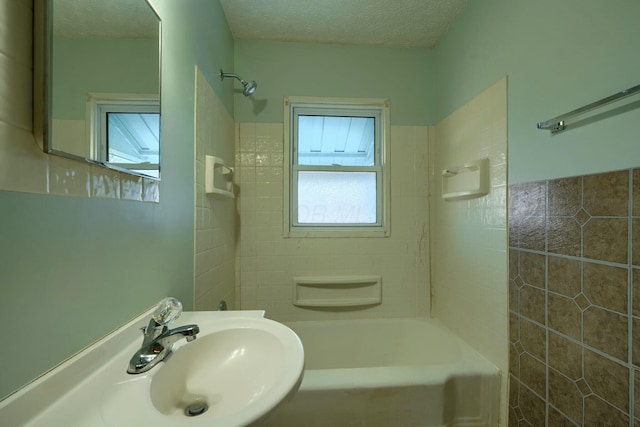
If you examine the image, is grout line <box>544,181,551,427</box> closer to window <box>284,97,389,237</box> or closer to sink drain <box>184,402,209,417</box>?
window <box>284,97,389,237</box>

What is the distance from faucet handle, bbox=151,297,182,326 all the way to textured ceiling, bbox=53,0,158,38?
61 cm

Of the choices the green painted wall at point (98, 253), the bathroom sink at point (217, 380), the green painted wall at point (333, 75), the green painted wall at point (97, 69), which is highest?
the green painted wall at point (333, 75)

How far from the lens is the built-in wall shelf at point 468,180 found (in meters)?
1.39

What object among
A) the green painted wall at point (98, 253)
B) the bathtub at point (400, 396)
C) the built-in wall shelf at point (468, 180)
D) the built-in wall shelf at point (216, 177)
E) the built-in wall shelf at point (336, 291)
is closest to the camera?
the green painted wall at point (98, 253)

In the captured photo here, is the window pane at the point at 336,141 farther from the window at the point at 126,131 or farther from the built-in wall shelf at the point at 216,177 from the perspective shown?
the window at the point at 126,131

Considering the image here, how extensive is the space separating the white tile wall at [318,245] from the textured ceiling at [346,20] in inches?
25.2

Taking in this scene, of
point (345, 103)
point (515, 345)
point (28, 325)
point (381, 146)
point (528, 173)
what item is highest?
point (345, 103)

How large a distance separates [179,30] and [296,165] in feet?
3.59

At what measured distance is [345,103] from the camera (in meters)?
1.98

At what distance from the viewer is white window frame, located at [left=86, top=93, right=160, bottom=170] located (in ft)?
1.85

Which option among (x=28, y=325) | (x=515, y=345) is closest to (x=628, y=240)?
(x=515, y=345)

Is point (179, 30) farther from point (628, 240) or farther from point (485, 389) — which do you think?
point (485, 389)

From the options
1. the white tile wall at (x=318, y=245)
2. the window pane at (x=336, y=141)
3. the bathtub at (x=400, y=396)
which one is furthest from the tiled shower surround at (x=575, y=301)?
the window pane at (x=336, y=141)

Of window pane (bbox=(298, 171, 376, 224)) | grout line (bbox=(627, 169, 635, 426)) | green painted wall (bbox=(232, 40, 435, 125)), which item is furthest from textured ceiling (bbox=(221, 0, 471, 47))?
grout line (bbox=(627, 169, 635, 426))
